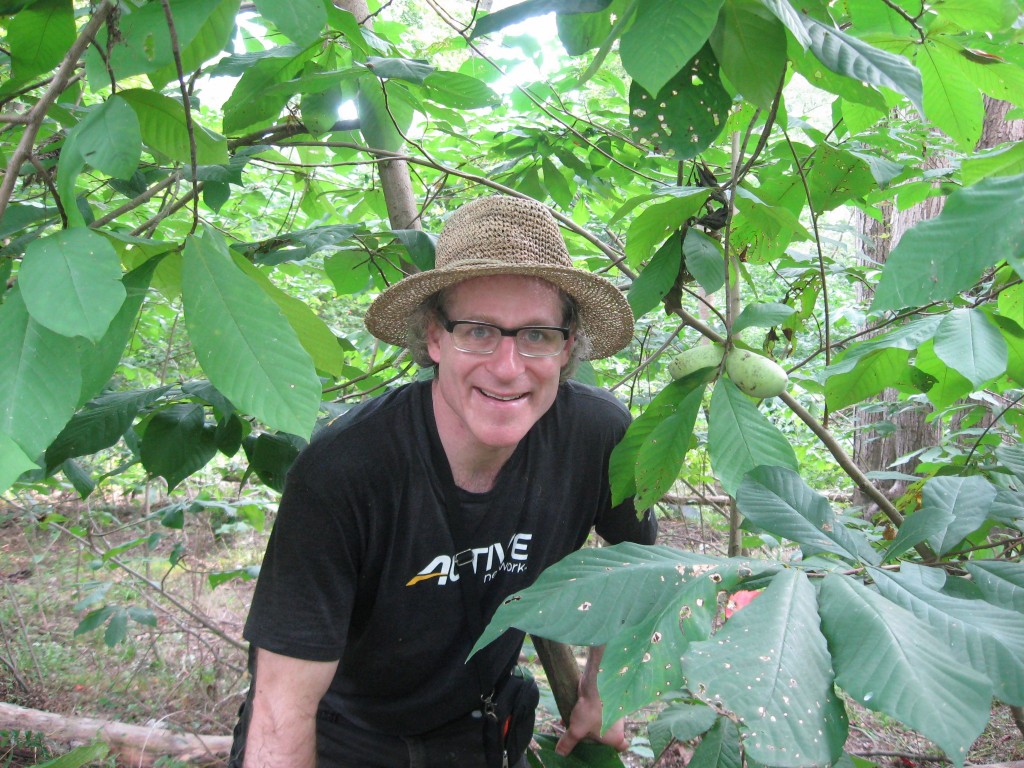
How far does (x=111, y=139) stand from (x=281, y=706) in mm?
1345

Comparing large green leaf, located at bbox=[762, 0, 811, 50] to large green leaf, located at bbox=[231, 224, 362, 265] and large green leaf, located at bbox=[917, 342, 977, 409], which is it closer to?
large green leaf, located at bbox=[917, 342, 977, 409]

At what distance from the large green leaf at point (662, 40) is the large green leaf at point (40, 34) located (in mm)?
766

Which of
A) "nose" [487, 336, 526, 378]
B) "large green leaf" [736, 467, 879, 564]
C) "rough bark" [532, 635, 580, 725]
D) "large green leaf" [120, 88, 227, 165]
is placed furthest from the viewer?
"rough bark" [532, 635, 580, 725]

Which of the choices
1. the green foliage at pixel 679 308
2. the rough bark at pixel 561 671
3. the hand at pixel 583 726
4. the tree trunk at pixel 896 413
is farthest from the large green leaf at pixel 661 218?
the tree trunk at pixel 896 413

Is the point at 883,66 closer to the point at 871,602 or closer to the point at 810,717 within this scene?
the point at 871,602

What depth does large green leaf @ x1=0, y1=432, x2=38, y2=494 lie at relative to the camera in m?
0.69

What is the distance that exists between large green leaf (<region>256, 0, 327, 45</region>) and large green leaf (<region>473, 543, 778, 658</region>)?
731mm

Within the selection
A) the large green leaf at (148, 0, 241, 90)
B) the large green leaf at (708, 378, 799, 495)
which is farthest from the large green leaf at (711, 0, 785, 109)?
the large green leaf at (148, 0, 241, 90)

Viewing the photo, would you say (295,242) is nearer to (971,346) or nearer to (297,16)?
(297,16)

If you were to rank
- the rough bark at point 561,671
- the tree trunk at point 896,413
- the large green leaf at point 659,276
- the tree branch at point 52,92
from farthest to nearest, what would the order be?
1. the tree trunk at point 896,413
2. the rough bark at point 561,671
3. the large green leaf at point 659,276
4. the tree branch at point 52,92

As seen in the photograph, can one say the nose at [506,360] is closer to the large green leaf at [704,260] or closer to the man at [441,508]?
the man at [441,508]

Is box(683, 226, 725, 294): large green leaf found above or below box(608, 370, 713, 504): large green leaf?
above

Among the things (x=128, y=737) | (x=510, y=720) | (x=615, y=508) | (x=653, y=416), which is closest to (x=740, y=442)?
(x=653, y=416)

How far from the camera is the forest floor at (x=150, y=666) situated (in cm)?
332
